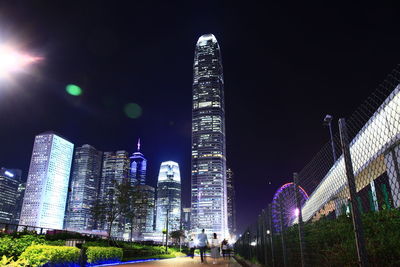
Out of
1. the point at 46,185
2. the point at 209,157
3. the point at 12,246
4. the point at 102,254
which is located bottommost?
the point at 102,254

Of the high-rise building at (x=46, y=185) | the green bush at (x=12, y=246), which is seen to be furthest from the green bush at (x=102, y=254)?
the high-rise building at (x=46, y=185)

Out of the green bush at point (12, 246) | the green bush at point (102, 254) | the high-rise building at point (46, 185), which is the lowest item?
the green bush at point (102, 254)

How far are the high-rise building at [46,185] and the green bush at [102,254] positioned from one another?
582ft

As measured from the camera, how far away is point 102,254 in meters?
13.6

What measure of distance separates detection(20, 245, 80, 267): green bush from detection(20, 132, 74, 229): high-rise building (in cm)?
18226

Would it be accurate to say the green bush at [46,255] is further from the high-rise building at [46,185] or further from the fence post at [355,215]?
the high-rise building at [46,185]

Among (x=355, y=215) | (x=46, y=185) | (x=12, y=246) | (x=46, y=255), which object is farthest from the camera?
(x=46, y=185)

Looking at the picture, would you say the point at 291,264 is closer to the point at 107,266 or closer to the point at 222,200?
the point at 107,266

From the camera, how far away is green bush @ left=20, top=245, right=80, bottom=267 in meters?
8.26

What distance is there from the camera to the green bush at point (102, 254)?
484 inches

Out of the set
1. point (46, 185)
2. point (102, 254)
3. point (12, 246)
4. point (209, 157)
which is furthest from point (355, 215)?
point (46, 185)

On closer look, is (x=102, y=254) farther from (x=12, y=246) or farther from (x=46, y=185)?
(x=46, y=185)

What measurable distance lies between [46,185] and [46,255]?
190 meters

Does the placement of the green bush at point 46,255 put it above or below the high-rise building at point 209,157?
below
